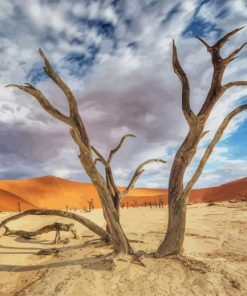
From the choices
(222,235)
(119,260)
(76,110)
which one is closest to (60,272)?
(119,260)

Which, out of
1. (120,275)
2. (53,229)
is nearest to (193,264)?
(120,275)

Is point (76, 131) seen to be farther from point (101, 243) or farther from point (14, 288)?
point (101, 243)

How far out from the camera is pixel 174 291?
488 cm

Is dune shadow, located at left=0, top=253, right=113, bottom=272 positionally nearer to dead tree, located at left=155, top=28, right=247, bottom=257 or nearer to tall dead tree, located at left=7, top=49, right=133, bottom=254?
tall dead tree, located at left=7, top=49, right=133, bottom=254

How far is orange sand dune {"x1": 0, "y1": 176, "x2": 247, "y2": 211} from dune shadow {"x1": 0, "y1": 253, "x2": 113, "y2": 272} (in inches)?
1379

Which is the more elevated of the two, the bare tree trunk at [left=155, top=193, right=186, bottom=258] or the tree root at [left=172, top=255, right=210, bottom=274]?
the bare tree trunk at [left=155, top=193, right=186, bottom=258]

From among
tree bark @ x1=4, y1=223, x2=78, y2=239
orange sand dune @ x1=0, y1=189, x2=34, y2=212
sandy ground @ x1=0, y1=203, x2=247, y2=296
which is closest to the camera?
sandy ground @ x1=0, y1=203, x2=247, y2=296

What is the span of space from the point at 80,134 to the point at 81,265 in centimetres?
252

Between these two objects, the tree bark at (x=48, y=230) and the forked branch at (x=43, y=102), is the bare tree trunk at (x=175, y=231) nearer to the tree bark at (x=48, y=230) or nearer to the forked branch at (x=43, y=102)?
the forked branch at (x=43, y=102)

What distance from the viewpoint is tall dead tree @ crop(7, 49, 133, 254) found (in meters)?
5.72

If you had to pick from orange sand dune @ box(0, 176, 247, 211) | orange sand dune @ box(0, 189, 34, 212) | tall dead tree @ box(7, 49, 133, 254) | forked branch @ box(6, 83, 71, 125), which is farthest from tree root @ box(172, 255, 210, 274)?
orange sand dune @ box(0, 176, 247, 211)

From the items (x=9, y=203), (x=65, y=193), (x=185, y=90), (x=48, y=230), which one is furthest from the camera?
(x=65, y=193)

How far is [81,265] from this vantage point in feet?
19.9

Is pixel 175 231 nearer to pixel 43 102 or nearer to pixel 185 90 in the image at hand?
pixel 185 90
